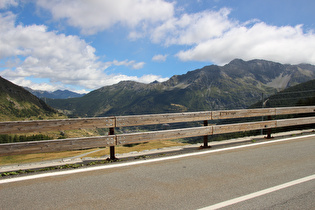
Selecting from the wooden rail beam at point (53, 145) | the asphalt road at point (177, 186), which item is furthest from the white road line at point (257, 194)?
the wooden rail beam at point (53, 145)

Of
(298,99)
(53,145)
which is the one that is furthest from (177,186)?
(298,99)

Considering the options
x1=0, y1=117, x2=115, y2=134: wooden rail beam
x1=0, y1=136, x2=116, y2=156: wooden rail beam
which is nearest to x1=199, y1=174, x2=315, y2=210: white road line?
x1=0, y1=136, x2=116, y2=156: wooden rail beam

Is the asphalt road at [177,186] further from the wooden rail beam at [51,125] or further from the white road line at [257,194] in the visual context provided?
the wooden rail beam at [51,125]

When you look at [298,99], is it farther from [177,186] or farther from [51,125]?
[51,125]

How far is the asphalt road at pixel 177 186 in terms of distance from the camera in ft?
11.5

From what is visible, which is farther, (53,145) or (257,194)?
(53,145)

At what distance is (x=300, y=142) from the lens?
8.36m

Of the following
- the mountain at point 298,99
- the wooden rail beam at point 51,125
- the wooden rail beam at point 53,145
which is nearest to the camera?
the wooden rail beam at point 53,145

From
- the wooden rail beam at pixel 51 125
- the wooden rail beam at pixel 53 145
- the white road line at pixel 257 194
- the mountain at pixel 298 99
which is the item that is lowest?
the white road line at pixel 257 194

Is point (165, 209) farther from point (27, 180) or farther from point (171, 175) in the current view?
point (27, 180)

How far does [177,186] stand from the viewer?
4.24 metres

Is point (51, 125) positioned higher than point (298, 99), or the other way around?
point (298, 99)

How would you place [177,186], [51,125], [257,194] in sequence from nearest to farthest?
[257,194] → [177,186] → [51,125]

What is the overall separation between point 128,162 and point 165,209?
2680mm
